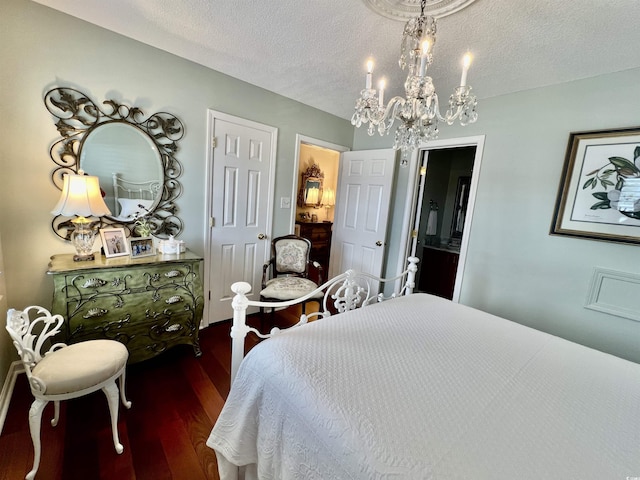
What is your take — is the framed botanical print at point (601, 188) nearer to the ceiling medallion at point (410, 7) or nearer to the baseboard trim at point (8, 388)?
the ceiling medallion at point (410, 7)

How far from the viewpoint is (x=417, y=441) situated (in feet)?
2.46

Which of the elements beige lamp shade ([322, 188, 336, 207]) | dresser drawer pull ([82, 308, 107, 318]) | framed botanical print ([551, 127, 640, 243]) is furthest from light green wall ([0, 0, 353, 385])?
beige lamp shade ([322, 188, 336, 207])

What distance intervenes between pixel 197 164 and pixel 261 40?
114cm

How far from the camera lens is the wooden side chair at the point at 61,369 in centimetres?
121

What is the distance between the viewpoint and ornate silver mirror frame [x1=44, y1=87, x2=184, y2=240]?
1812 millimetres

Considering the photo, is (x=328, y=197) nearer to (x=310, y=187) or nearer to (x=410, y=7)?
(x=310, y=187)

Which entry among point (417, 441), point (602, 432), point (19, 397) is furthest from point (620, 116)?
point (19, 397)

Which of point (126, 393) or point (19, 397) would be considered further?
point (126, 393)

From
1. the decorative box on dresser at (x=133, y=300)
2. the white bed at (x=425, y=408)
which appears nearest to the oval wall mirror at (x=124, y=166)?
the decorative box on dresser at (x=133, y=300)

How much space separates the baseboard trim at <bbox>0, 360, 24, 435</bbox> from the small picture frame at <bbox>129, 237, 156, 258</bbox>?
3.38 feet

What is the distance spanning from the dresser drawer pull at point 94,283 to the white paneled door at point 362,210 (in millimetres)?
2529

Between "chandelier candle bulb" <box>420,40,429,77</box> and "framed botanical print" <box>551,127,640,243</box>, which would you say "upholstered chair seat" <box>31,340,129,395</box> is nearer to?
"chandelier candle bulb" <box>420,40,429,77</box>

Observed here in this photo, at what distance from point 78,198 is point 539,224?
3.45m

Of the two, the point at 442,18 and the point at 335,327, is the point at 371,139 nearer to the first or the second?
the point at 442,18
